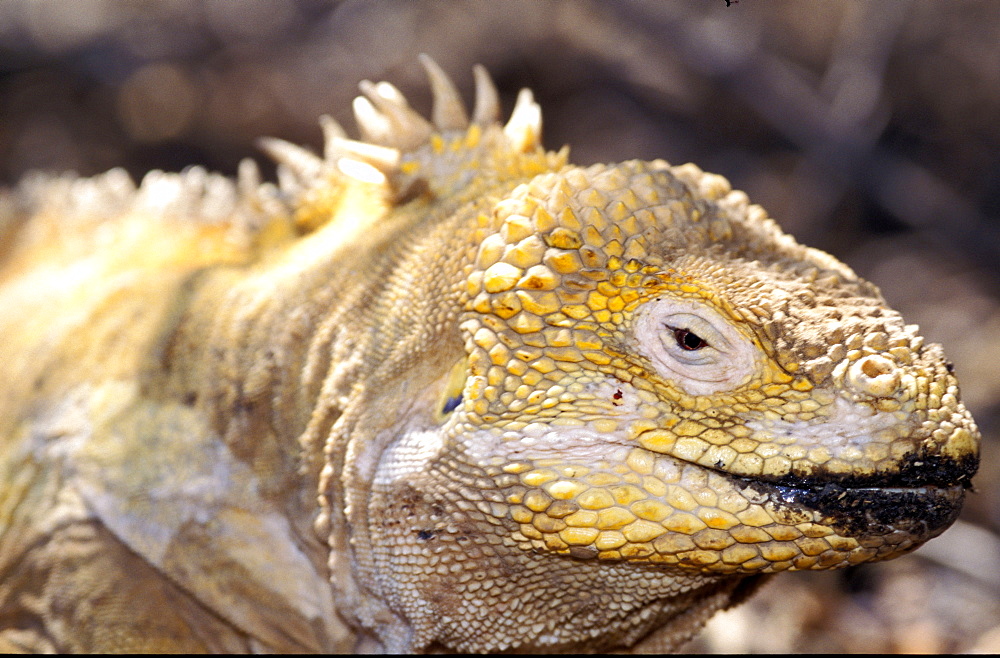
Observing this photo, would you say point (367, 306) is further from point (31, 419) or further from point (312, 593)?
point (31, 419)

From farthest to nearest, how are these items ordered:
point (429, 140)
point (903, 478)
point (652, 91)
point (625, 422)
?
point (652, 91), point (429, 140), point (625, 422), point (903, 478)

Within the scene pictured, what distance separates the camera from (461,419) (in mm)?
2215

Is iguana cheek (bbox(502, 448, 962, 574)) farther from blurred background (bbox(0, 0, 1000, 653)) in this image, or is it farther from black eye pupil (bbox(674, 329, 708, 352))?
blurred background (bbox(0, 0, 1000, 653))

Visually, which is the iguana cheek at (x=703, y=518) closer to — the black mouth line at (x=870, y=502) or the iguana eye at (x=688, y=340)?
the black mouth line at (x=870, y=502)

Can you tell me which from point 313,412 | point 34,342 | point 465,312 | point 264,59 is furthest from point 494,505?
point 264,59

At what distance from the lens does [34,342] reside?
11.5 feet

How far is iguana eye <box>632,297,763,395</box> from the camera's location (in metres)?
2.12

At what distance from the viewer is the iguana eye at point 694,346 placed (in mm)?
2123

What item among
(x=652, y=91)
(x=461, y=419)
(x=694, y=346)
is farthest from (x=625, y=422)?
(x=652, y=91)

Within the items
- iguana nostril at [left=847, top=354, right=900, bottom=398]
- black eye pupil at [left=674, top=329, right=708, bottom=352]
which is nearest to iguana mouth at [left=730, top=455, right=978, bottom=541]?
iguana nostril at [left=847, top=354, right=900, bottom=398]

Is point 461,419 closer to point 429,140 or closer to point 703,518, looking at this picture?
point 703,518

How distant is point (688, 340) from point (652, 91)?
240 inches

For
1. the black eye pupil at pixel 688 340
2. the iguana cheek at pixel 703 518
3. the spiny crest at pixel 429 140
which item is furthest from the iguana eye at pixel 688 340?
the spiny crest at pixel 429 140

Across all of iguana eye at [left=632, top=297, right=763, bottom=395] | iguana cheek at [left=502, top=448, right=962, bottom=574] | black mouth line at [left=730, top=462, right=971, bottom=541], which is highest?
iguana eye at [left=632, top=297, right=763, bottom=395]
